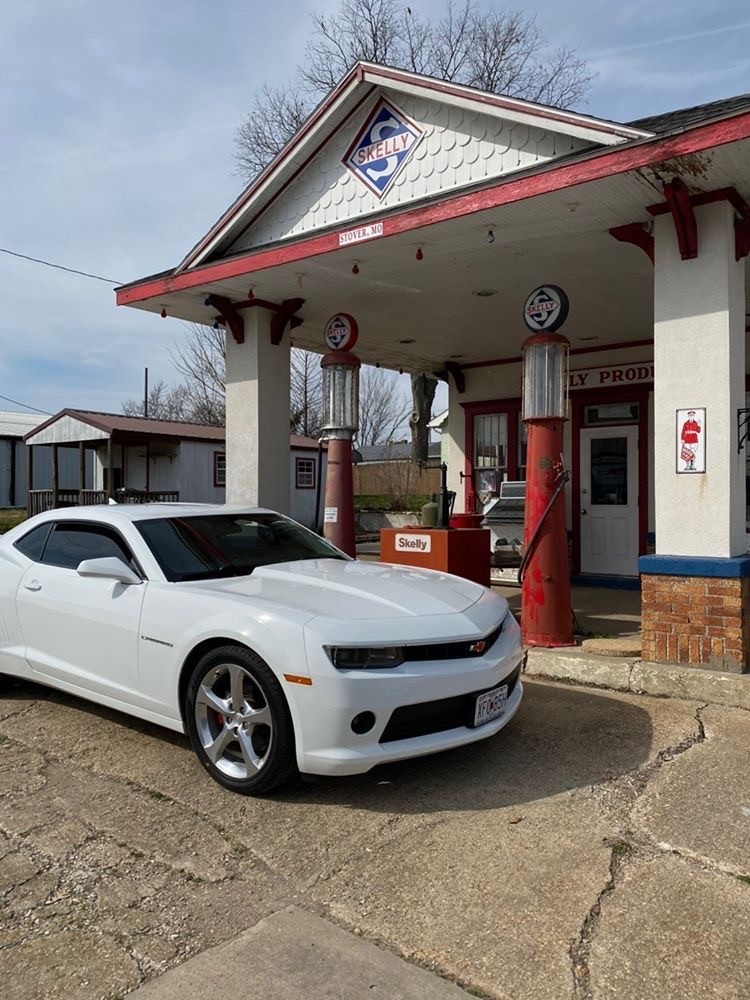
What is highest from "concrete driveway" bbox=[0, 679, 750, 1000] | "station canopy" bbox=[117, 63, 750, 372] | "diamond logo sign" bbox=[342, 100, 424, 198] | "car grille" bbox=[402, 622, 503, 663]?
"diamond logo sign" bbox=[342, 100, 424, 198]

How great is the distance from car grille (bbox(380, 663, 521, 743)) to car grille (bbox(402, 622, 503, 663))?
0.19 metres

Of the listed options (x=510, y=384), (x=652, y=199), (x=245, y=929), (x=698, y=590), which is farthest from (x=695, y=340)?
(x=510, y=384)

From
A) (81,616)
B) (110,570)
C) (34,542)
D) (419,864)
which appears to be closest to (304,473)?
(34,542)

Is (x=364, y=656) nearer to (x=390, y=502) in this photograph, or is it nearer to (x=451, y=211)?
(x=451, y=211)

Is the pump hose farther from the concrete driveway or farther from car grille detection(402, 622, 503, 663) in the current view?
car grille detection(402, 622, 503, 663)

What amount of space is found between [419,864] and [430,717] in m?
0.73

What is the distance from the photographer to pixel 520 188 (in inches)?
232

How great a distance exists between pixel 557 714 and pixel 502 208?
3.78 meters

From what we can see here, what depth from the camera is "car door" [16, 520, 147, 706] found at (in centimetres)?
434

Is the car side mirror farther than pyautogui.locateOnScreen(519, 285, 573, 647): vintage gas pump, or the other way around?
pyautogui.locateOnScreen(519, 285, 573, 647): vintage gas pump

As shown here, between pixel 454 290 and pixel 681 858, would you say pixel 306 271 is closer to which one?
pixel 454 290

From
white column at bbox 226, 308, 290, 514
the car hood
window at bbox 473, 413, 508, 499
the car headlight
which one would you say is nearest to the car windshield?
the car hood

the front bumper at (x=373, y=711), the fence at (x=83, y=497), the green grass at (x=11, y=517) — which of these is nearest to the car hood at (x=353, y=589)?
the front bumper at (x=373, y=711)

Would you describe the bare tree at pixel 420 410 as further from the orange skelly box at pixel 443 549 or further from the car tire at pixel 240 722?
the car tire at pixel 240 722
